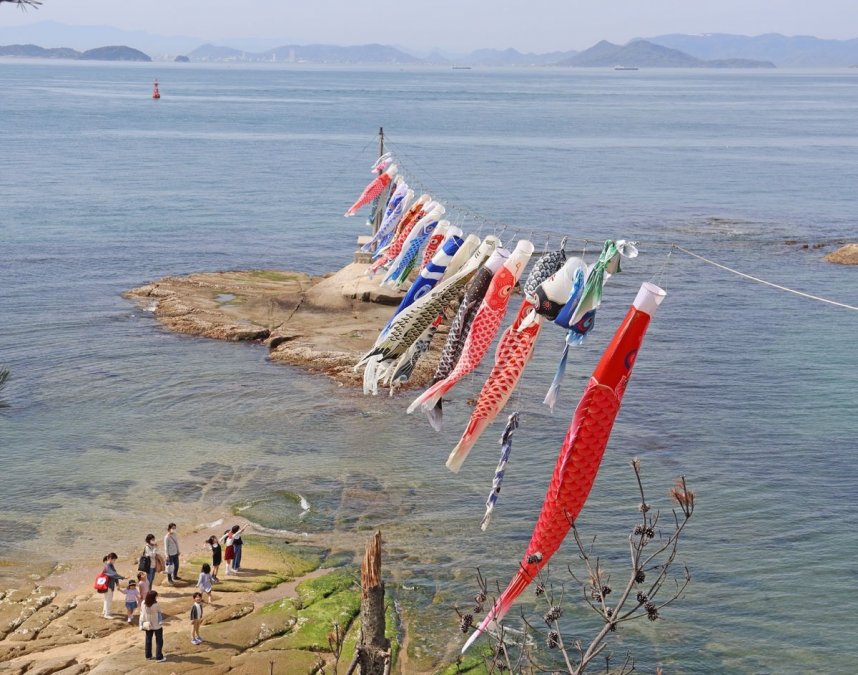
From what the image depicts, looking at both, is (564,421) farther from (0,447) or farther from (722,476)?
(0,447)

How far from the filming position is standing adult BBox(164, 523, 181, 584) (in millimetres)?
24641

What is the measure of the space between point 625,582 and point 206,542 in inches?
398

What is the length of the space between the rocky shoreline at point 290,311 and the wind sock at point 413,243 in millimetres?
4163

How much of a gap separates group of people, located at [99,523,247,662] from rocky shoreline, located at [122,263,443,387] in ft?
46.9

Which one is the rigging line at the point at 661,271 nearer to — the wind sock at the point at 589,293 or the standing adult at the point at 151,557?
the wind sock at the point at 589,293

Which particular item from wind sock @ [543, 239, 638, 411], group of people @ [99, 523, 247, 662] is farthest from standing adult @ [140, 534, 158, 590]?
wind sock @ [543, 239, 638, 411]

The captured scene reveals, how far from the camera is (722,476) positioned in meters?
31.6

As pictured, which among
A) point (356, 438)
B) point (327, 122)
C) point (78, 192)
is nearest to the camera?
point (356, 438)

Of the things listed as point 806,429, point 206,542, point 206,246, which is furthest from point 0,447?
point 206,246

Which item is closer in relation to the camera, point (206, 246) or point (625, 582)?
point (625, 582)

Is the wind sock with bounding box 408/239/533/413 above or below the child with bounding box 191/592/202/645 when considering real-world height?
above

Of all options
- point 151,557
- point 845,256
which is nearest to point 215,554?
point 151,557

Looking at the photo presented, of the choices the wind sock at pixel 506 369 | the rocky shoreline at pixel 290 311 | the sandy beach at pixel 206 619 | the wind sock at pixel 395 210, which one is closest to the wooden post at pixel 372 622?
the wind sock at pixel 506 369

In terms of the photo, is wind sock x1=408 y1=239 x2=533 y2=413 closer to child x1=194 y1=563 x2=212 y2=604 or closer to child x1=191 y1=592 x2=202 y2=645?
child x1=191 y1=592 x2=202 y2=645
